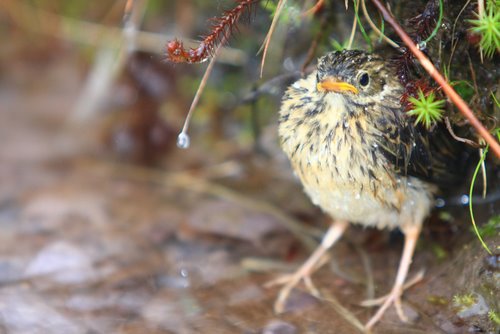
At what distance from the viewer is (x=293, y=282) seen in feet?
11.8

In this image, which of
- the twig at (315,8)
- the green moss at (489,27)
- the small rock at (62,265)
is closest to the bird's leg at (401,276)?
the green moss at (489,27)

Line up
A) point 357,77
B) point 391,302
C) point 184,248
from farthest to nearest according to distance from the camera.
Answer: point 184,248
point 391,302
point 357,77

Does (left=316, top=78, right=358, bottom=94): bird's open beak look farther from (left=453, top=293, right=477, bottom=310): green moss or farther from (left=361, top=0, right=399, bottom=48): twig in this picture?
(left=453, top=293, right=477, bottom=310): green moss

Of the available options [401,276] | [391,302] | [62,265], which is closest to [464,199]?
[401,276]

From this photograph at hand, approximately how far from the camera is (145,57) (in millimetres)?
5363

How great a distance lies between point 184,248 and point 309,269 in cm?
82

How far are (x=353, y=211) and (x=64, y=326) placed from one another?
1500 millimetres

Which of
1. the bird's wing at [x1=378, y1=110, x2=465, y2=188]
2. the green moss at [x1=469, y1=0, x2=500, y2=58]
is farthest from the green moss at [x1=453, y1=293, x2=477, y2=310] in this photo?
the green moss at [x1=469, y1=0, x2=500, y2=58]

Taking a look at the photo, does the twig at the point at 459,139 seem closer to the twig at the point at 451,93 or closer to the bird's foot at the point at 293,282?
the twig at the point at 451,93

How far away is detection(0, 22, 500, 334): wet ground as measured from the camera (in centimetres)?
323

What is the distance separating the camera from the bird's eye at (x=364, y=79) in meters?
3.01

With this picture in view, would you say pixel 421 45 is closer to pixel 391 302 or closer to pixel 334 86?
pixel 334 86

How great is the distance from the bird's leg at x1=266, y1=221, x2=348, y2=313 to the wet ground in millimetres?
55

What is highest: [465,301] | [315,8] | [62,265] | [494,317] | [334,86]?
[315,8]
